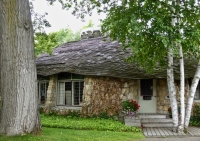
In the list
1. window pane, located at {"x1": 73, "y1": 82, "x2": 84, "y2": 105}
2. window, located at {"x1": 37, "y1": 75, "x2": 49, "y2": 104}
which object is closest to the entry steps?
window pane, located at {"x1": 73, "y1": 82, "x2": 84, "y2": 105}

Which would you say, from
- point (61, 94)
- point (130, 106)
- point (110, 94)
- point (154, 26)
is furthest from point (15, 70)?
point (61, 94)

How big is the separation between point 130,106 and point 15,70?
250 inches

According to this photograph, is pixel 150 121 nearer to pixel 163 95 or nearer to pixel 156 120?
pixel 156 120

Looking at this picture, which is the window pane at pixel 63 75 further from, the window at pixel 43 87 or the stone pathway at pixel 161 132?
the stone pathway at pixel 161 132

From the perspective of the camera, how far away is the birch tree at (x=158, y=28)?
337 inches

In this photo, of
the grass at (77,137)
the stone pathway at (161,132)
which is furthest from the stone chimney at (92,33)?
the grass at (77,137)

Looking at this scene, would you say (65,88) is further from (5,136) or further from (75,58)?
(5,136)

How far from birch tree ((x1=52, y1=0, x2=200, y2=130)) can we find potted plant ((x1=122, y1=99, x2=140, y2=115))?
8.12ft

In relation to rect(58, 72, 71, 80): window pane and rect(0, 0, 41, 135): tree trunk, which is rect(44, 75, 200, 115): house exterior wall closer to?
rect(58, 72, 71, 80): window pane

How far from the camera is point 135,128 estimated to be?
10008 mm

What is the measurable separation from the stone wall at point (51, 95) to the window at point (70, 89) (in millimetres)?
291

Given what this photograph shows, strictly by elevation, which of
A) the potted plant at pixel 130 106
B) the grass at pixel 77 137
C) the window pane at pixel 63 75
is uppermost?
the window pane at pixel 63 75

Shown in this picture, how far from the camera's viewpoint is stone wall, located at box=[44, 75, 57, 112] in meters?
14.0

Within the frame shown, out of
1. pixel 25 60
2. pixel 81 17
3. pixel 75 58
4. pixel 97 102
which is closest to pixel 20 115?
pixel 25 60
